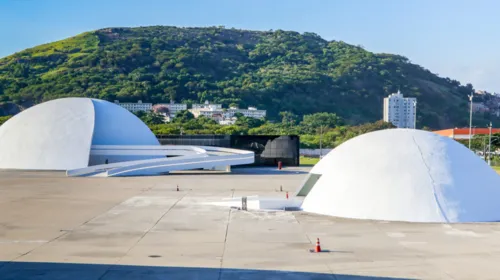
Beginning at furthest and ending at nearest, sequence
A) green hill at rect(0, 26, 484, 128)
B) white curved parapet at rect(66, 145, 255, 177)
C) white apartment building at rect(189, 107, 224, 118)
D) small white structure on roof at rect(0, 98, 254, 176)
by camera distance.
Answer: green hill at rect(0, 26, 484, 128), white apartment building at rect(189, 107, 224, 118), small white structure on roof at rect(0, 98, 254, 176), white curved parapet at rect(66, 145, 255, 177)

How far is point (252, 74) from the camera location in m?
188

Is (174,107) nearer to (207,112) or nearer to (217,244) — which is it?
(207,112)

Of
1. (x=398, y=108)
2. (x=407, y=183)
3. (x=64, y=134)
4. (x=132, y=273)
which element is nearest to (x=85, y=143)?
(x=64, y=134)


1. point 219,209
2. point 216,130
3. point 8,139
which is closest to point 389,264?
point 219,209

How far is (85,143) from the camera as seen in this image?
5444 centimetres

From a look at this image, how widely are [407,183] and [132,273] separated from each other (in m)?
11.6

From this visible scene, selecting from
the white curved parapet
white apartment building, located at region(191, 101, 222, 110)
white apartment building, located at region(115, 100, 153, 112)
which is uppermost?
white apartment building, located at region(191, 101, 222, 110)

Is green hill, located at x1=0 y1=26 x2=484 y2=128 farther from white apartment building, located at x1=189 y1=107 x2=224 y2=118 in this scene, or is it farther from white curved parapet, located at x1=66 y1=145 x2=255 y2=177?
white curved parapet, located at x1=66 y1=145 x2=255 y2=177

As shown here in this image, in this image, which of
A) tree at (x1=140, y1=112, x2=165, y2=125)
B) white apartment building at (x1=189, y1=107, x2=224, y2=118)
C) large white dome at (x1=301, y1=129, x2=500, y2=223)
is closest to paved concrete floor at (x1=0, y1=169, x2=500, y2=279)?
large white dome at (x1=301, y1=129, x2=500, y2=223)

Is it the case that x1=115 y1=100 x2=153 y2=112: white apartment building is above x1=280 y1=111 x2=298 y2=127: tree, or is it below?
above

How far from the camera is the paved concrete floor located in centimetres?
1352

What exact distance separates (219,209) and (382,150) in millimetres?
6740

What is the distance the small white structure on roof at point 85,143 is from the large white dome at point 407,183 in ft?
89.0

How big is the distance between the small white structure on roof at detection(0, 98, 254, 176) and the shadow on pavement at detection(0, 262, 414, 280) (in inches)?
1399
